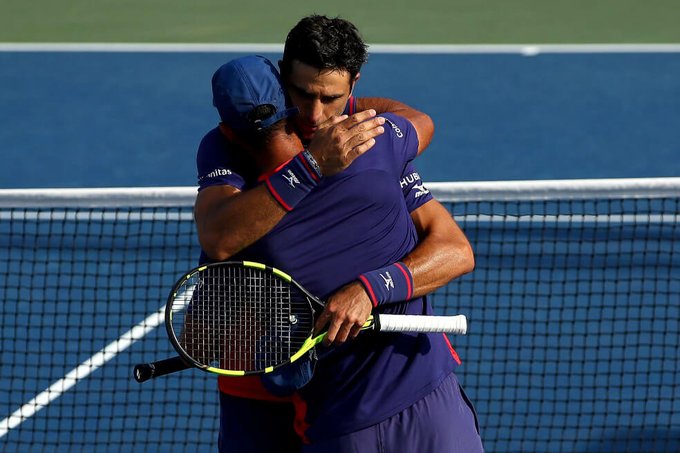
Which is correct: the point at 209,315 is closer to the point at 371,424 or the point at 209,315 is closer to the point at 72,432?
the point at 371,424

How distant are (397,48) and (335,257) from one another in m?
10.00

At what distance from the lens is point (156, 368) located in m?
3.41

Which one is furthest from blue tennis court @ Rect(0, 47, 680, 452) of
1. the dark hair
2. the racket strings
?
the racket strings

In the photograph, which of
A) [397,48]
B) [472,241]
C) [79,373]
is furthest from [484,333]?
[397,48]

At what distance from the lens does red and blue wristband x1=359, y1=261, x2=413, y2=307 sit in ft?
10.6

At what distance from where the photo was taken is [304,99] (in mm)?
3494

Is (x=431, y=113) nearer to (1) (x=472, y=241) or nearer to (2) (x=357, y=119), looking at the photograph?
(1) (x=472, y=241)

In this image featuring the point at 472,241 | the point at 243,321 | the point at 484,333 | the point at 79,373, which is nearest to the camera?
the point at 243,321

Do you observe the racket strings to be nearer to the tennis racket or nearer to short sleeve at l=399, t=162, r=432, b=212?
the tennis racket

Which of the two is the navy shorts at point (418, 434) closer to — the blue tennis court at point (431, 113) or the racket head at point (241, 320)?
the racket head at point (241, 320)
